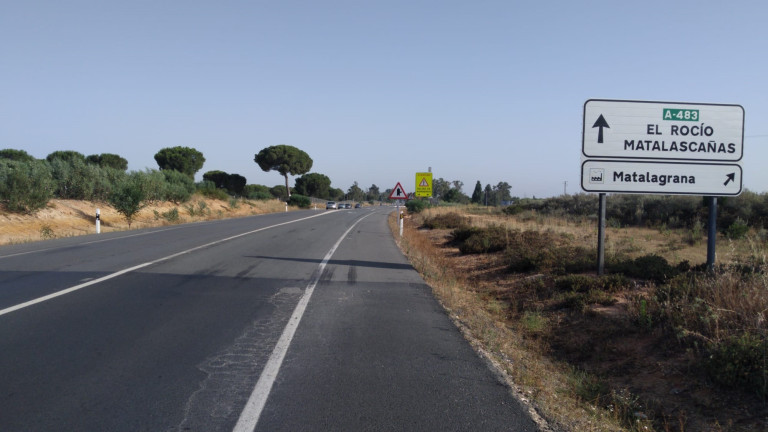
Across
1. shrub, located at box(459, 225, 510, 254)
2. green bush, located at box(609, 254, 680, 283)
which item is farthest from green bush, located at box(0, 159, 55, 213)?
green bush, located at box(609, 254, 680, 283)

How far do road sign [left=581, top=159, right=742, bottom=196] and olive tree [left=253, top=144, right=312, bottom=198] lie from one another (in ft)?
255

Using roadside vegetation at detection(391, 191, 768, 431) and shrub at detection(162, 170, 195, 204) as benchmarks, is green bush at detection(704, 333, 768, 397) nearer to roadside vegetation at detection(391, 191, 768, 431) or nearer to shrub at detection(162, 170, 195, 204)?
roadside vegetation at detection(391, 191, 768, 431)

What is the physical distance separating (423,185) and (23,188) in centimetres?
2107

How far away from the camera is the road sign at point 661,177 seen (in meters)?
10.2

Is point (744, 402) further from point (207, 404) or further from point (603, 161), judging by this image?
point (603, 161)

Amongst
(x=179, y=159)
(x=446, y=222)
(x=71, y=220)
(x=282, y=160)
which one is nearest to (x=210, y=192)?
(x=179, y=159)

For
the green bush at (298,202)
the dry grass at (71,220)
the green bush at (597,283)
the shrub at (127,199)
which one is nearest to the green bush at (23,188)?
the dry grass at (71,220)

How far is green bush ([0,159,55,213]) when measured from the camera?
88.2 ft

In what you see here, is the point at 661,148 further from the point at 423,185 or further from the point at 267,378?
the point at 423,185

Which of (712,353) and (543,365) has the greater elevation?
(712,353)

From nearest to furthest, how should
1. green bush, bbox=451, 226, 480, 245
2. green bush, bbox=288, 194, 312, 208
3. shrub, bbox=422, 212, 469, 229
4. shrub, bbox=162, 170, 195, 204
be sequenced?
green bush, bbox=451, 226, 480, 245 → shrub, bbox=422, 212, 469, 229 → shrub, bbox=162, 170, 195, 204 → green bush, bbox=288, 194, 312, 208

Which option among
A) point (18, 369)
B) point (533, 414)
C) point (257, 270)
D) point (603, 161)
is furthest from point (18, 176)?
point (533, 414)

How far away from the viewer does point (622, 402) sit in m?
5.36

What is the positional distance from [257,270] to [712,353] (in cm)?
949
